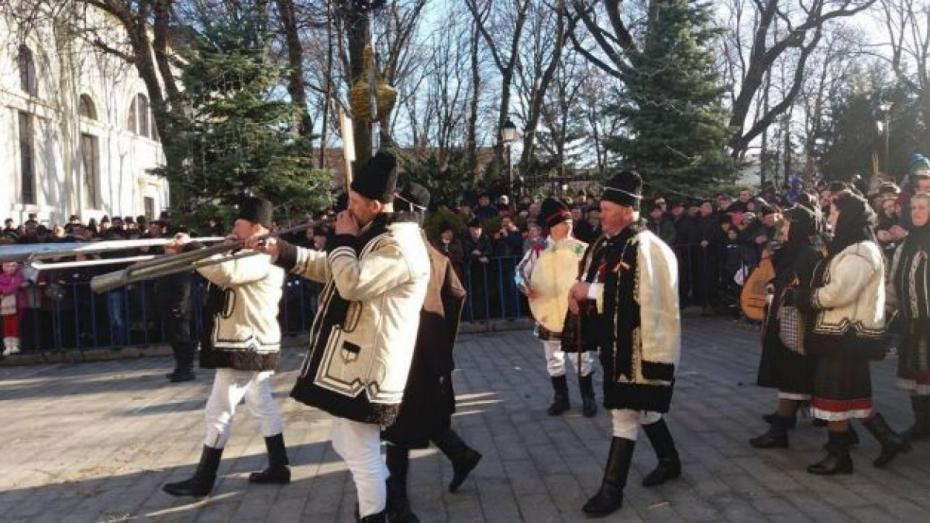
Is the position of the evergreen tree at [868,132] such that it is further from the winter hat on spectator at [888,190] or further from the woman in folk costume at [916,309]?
the woman in folk costume at [916,309]

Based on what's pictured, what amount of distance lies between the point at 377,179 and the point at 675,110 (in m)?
14.0

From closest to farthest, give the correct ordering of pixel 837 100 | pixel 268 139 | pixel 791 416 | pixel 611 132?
pixel 791 416 < pixel 268 139 < pixel 611 132 < pixel 837 100

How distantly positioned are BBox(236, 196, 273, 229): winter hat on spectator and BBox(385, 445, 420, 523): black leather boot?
1.74m

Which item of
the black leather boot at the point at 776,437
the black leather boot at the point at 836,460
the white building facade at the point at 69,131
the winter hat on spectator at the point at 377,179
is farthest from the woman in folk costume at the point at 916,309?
the white building facade at the point at 69,131

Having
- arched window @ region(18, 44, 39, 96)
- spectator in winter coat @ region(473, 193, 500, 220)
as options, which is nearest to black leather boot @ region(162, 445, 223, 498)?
spectator in winter coat @ region(473, 193, 500, 220)

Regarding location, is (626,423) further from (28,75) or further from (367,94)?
(28,75)

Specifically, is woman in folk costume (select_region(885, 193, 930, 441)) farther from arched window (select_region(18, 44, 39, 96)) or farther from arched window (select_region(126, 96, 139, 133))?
arched window (select_region(126, 96, 139, 133))

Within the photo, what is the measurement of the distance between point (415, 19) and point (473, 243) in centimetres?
1435

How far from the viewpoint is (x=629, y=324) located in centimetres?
480

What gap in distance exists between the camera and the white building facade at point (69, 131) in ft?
75.4

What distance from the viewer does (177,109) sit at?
555 inches

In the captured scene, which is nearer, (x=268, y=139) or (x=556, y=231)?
(x=556, y=231)

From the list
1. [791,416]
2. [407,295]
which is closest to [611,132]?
[791,416]

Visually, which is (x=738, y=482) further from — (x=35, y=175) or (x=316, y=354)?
(x=35, y=175)
